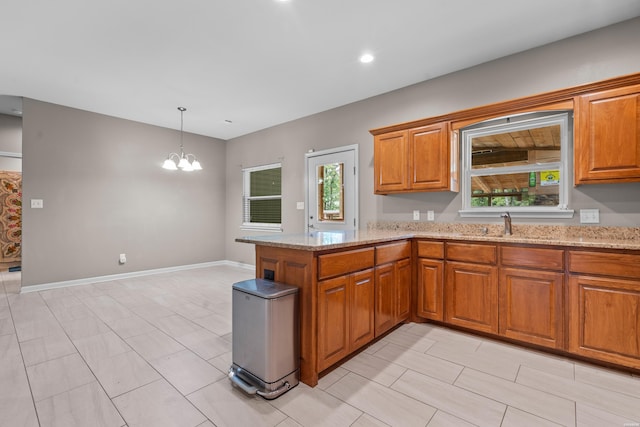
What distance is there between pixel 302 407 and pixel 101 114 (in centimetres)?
550

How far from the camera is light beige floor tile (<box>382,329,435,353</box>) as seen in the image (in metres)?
2.57

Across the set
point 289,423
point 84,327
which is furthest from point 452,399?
point 84,327

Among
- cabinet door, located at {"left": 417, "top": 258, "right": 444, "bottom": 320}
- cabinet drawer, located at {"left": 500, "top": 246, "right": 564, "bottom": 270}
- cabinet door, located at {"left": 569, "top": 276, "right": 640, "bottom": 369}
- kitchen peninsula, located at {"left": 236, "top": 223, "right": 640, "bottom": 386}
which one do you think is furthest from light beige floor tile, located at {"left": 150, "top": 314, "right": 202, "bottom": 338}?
cabinet door, located at {"left": 569, "top": 276, "right": 640, "bottom": 369}

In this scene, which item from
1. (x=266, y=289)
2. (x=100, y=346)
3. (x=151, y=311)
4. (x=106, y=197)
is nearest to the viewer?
(x=266, y=289)

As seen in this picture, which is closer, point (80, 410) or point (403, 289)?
point (80, 410)

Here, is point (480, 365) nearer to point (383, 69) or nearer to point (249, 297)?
point (249, 297)

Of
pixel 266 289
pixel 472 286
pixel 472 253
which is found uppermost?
pixel 472 253

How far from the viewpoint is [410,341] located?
2695mm

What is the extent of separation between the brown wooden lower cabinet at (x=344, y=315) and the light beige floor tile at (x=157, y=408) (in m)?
0.83

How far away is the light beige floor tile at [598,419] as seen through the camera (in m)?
1.62

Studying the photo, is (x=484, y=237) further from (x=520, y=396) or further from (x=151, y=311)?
(x=151, y=311)

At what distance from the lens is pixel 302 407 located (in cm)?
178

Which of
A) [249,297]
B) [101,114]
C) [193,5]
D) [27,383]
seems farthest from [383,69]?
[101,114]

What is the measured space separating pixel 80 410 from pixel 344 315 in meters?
1.70
